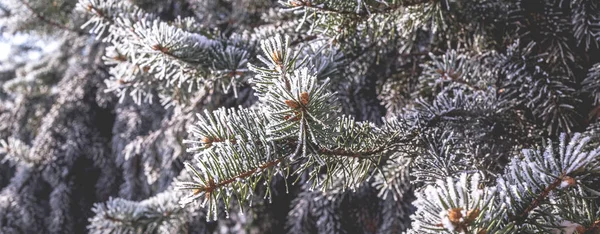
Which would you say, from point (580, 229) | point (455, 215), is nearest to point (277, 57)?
point (455, 215)

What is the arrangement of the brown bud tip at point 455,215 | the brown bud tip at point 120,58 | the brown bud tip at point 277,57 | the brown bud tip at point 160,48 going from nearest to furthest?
the brown bud tip at point 455,215, the brown bud tip at point 277,57, the brown bud tip at point 160,48, the brown bud tip at point 120,58

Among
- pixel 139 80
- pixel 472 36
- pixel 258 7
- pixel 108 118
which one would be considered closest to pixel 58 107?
pixel 108 118

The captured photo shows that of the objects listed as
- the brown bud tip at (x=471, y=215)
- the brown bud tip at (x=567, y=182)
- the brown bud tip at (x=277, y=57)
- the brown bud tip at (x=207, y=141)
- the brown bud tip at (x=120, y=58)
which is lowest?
the brown bud tip at (x=471, y=215)

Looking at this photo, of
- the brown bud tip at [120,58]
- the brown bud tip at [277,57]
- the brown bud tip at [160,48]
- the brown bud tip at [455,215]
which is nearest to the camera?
the brown bud tip at [455,215]

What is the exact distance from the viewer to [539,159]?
473 millimetres

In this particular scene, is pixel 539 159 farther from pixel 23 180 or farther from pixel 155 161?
pixel 23 180

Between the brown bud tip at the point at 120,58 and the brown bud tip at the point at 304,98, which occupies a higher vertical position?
the brown bud tip at the point at 120,58

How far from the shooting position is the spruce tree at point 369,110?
1.55ft

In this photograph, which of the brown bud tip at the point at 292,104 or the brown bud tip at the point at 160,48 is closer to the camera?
the brown bud tip at the point at 292,104

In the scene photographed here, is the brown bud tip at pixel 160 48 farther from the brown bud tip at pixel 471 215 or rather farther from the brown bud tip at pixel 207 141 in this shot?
the brown bud tip at pixel 471 215

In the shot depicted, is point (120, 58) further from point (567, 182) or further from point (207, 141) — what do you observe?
point (567, 182)

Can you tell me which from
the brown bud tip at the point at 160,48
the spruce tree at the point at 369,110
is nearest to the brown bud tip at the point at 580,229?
the spruce tree at the point at 369,110

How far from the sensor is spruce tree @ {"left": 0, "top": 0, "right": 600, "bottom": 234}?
0.47m

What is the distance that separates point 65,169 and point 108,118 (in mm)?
394
